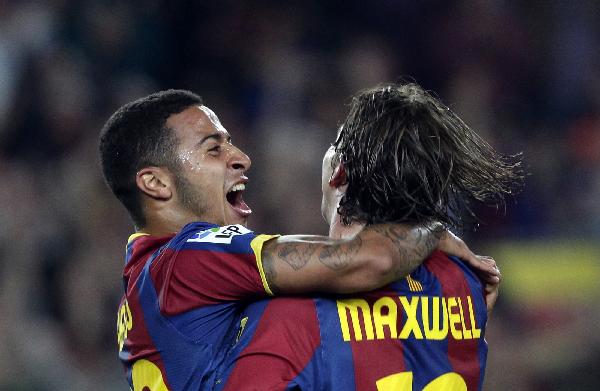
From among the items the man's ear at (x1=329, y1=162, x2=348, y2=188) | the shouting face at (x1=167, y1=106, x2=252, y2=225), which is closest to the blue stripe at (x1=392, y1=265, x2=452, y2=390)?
the man's ear at (x1=329, y1=162, x2=348, y2=188)

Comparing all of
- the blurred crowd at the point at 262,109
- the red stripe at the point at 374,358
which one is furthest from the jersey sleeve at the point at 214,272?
the blurred crowd at the point at 262,109

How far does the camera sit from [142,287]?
339 centimetres

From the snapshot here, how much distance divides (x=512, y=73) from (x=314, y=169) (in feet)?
6.78

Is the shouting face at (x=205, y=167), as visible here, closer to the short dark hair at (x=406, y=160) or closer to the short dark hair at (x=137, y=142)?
the short dark hair at (x=137, y=142)

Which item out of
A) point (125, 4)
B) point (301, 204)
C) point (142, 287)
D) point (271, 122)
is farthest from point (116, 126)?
point (125, 4)

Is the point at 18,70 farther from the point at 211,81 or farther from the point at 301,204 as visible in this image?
the point at 301,204

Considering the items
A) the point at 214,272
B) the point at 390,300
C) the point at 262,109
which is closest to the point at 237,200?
the point at 214,272

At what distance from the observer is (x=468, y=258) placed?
11.9 ft

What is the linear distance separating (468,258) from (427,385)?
544 mm

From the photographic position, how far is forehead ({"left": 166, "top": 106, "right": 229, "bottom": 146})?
3.77m

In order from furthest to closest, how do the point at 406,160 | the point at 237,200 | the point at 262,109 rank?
the point at 262,109 < the point at 237,200 < the point at 406,160

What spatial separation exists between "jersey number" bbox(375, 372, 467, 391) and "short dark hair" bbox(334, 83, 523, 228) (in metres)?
0.55

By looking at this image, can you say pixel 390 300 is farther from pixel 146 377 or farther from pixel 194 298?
pixel 146 377

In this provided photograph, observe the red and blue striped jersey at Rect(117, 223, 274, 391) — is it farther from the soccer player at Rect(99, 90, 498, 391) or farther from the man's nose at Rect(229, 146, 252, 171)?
the man's nose at Rect(229, 146, 252, 171)
